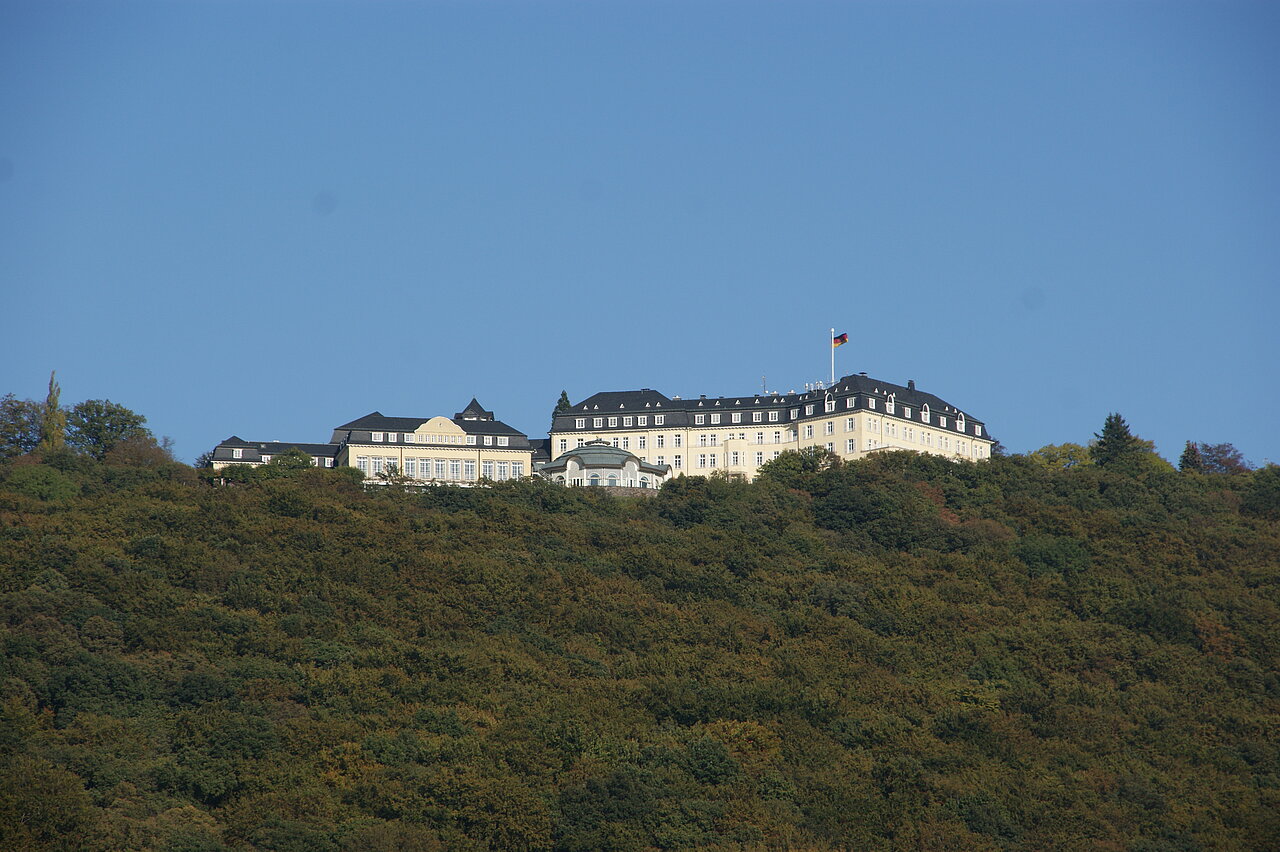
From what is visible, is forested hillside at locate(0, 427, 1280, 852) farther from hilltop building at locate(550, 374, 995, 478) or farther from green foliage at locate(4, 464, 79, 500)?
hilltop building at locate(550, 374, 995, 478)

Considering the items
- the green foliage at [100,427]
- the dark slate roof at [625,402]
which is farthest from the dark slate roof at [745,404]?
the green foliage at [100,427]

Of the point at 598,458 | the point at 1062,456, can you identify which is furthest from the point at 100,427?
the point at 1062,456

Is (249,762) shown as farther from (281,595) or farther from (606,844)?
(281,595)

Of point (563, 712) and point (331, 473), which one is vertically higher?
point (331, 473)

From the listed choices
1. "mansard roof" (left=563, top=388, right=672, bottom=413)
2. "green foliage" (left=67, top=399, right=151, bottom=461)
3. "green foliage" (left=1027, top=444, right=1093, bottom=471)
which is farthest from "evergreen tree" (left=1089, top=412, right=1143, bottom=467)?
"green foliage" (left=67, top=399, right=151, bottom=461)

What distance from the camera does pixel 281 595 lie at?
76.7 m

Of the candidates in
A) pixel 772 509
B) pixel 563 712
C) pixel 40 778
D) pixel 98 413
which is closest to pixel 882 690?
pixel 563 712

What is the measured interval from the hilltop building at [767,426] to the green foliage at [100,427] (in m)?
26.1

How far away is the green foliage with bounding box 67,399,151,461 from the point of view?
102500mm

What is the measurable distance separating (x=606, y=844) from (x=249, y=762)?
41.2 feet

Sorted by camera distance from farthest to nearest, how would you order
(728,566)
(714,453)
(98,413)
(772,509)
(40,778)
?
(714,453), (98,413), (772,509), (728,566), (40,778)

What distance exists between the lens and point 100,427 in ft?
339

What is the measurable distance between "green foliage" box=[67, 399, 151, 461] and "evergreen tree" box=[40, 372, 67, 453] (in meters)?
0.54

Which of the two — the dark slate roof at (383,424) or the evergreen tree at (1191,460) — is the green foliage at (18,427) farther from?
the evergreen tree at (1191,460)
